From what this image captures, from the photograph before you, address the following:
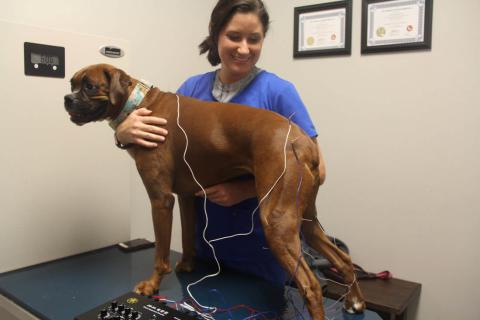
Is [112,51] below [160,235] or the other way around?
the other way around

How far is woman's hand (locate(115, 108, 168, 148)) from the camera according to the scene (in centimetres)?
117

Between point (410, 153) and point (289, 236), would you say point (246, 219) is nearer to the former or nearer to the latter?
point (289, 236)

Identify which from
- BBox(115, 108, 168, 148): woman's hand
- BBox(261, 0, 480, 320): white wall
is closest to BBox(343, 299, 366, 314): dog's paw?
BBox(115, 108, 168, 148): woman's hand

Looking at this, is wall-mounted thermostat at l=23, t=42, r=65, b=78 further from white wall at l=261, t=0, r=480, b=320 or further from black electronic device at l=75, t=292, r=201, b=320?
white wall at l=261, t=0, r=480, b=320

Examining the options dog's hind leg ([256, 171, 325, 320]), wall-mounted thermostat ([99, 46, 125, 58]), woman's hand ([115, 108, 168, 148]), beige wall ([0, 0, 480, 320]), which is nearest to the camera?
dog's hind leg ([256, 171, 325, 320])

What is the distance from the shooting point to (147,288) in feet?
3.98

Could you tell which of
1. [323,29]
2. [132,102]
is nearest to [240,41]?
[132,102]

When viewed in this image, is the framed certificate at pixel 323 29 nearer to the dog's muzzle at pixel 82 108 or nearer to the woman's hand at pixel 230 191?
the woman's hand at pixel 230 191

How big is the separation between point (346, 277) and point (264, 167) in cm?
42

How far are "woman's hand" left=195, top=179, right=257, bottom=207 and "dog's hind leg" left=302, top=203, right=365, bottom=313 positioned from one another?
19cm

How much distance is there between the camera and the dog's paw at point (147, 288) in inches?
47.5

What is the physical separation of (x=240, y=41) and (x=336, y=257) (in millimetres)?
715

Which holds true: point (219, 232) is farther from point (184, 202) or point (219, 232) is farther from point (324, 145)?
point (324, 145)

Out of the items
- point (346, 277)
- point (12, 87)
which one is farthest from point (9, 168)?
point (346, 277)
